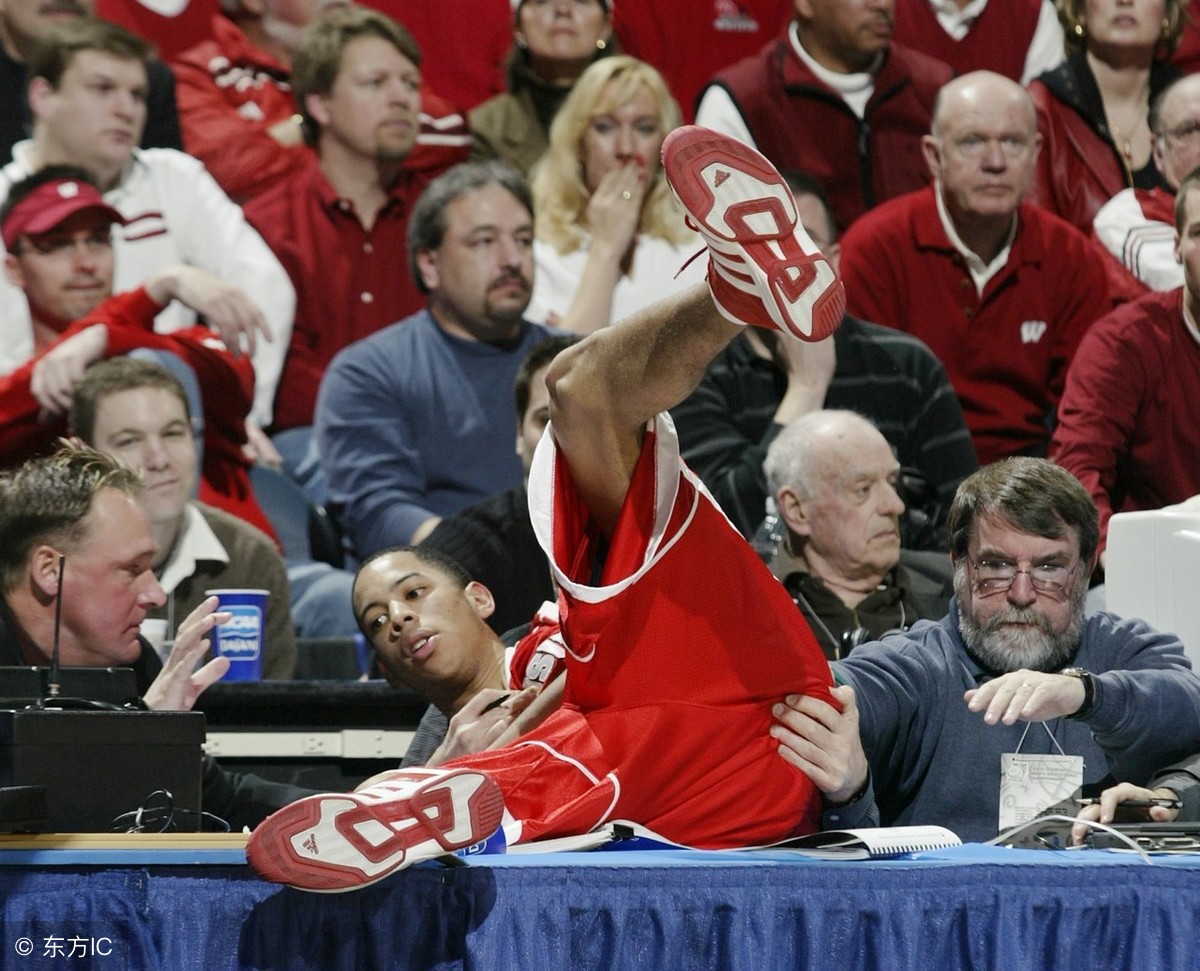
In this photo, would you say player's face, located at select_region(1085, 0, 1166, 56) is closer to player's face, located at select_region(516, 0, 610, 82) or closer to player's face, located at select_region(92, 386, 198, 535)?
player's face, located at select_region(516, 0, 610, 82)

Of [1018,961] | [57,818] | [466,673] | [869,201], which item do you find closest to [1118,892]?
[1018,961]

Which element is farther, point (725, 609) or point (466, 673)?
point (466, 673)

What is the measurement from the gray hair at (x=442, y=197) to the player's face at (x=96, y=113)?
32.4 inches

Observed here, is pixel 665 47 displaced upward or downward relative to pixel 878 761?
upward

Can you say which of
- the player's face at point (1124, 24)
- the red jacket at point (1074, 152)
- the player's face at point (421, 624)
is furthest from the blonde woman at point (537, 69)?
the player's face at point (421, 624)

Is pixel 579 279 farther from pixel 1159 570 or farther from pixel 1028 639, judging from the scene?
pixel 1028 639

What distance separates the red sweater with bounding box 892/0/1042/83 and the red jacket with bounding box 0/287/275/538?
2.26m

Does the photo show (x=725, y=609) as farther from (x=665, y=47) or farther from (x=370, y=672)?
(x=665, y=47)

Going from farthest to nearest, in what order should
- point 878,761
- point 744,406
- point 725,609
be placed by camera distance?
point 744,406 < point 878,761 < point 725,609

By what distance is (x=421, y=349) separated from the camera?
472 cm

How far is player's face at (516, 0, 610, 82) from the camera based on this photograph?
507 cm

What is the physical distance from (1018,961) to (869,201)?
11.7 feet

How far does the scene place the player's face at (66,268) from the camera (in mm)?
4699

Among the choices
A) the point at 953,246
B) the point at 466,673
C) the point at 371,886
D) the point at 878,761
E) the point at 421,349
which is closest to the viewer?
the point at 371,886
